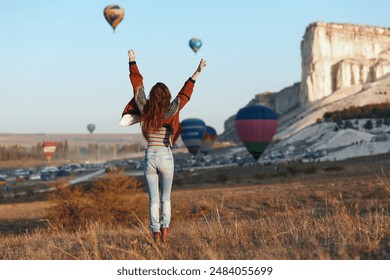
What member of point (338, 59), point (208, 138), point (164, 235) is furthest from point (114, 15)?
point (338, 59)

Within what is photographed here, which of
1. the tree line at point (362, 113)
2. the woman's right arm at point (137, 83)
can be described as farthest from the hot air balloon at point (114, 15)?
the woman's right arm at point (137, 83)

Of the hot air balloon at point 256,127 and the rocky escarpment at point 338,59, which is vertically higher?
the rocky escarpment at point 338,59

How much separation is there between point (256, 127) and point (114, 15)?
26150mm

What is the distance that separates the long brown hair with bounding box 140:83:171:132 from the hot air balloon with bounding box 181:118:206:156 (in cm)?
7899

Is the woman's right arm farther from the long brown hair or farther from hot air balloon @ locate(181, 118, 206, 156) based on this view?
hot air balloon @ locate(181, 118, 206, 156)

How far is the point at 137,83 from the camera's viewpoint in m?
6.97

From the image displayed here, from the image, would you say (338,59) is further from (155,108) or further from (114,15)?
(155,108)

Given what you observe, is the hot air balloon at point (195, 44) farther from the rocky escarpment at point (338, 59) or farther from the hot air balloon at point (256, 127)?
the rocky escarpment at point (338, 59)

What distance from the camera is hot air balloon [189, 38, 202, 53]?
91562mm

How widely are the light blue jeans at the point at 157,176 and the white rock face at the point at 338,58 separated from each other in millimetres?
144968

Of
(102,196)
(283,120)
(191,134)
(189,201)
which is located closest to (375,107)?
(283,120)

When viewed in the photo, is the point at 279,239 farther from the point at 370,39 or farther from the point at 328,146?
the point at 370,39

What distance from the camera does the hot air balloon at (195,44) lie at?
91562 mm
